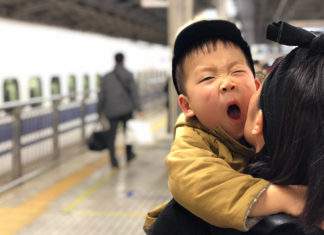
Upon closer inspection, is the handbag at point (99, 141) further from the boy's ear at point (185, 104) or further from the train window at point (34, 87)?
the boy's ear at point (185, 104)

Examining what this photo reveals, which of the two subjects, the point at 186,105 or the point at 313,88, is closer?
the point at 313,88

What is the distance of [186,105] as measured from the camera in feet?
4.02

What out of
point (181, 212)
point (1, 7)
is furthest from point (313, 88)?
point (1, 7)

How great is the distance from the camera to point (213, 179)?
98 cm

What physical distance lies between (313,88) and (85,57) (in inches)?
413

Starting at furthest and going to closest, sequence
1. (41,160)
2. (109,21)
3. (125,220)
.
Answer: (109,21)
(41,160)
(125,220)

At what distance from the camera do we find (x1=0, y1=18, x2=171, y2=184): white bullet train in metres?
6.12

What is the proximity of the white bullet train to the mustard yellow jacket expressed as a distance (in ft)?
15.5

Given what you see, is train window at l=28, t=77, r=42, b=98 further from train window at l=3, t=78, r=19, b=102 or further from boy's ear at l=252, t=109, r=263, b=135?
boy's ear at l=252, t=109, r=263, b=135

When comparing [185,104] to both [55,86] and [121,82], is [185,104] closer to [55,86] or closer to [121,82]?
[121,82]

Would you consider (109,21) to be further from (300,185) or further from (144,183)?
(300,185)

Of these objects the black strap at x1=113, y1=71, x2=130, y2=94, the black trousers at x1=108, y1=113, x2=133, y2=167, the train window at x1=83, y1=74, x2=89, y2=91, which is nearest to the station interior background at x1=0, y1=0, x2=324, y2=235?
the train window at x1=83, y1=74, x2=89, y2=91

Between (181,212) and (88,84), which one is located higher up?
(181,212)

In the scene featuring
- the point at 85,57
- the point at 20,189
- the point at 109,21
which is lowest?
the point at 20,189
